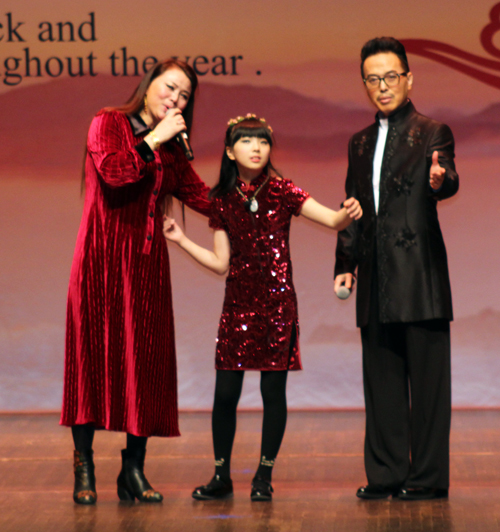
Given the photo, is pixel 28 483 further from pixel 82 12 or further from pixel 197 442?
pixel 82 12

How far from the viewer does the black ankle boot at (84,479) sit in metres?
3.12

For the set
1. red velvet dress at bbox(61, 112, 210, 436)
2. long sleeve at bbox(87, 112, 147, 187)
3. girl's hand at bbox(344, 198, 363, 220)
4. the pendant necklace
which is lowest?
red velvet dress at bbox(61, 112, 210, 436)

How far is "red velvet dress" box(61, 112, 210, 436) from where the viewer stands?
309 centimetres

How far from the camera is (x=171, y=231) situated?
3.21m

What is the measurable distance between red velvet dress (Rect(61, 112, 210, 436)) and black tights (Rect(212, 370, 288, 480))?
9.0 inches

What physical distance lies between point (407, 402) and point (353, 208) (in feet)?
2.31

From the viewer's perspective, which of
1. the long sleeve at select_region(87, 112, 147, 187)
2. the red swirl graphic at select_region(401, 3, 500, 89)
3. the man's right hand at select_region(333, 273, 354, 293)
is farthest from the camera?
the red swirl graphic at select_region(401, 3, 500, 89)

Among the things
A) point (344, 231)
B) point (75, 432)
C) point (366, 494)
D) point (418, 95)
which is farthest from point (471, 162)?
point (75, 432)

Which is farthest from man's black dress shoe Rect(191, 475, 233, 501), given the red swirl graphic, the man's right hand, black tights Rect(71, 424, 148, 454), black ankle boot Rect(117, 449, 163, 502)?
the red swirl graphic

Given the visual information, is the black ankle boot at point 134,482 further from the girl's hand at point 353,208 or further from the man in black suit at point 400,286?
the girl's hand at point 353,208

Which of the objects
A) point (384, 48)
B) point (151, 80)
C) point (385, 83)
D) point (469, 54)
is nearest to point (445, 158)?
point (385, 83)

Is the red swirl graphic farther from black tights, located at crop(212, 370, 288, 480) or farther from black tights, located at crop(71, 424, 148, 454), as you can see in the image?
black tights, located at crop(71, 424, 148, 454)

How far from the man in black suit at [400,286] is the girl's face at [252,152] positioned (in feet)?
1.04

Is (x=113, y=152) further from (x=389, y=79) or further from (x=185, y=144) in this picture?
(x=389, y=79)
